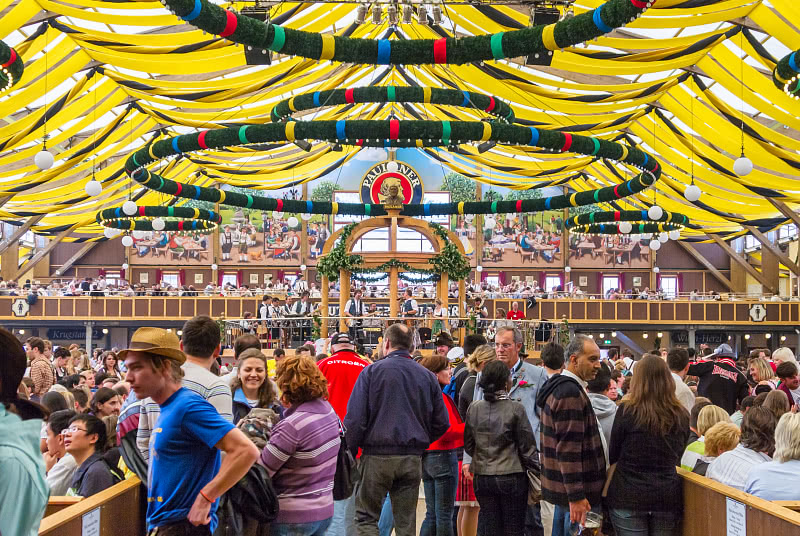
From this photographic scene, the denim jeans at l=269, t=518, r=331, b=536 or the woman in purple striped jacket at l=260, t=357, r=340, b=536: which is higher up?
the woman in purple striped jacket at l=260, t=357, r=340, b=536

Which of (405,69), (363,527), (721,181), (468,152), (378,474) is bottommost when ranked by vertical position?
(363,527)

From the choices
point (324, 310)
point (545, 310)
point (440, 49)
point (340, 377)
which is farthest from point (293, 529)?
point (545, 310)

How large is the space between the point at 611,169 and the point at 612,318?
5312 mm

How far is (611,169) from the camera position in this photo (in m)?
22.5

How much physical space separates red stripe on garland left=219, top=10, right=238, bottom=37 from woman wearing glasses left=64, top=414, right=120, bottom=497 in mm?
4354

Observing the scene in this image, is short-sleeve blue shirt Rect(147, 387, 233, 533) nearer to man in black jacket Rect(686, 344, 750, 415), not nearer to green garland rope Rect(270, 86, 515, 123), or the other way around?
man in black jacket Rect(686, 344, 750, 415)

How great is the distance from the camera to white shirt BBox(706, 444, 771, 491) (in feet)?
12.8

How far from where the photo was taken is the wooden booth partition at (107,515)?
278 cm

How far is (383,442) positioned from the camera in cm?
423

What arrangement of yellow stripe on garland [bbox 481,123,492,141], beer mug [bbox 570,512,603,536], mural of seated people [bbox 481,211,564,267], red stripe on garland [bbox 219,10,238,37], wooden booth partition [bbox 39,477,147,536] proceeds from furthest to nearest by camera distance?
mural of seated people [bbox 481,211,564,267], yellow stripe on garland [bbox 481,123,492,141], red stripe on garland [bbox 219,10,238,37], beer mug [bbox 570,512,603,536], wooden booth partition [bbox 39,477,147,536]

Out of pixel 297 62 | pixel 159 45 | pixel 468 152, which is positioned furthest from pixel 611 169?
pixel 159 45

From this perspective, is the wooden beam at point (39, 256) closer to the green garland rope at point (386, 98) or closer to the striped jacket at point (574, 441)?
the green garland rope at point (386, 98)

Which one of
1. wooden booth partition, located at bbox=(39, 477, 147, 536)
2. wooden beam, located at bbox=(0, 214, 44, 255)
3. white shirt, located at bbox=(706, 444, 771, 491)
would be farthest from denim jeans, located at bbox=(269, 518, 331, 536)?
wooden beam, located at bbox=(0, 214, 44, 255)

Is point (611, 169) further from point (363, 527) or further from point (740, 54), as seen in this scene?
point (363, 527)
